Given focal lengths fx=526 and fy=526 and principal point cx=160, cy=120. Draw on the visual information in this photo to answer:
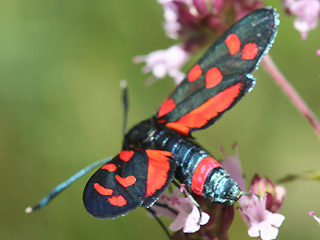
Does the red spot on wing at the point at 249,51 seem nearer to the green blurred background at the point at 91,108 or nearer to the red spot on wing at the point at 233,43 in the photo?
the red spot on wing at the point at 233,43

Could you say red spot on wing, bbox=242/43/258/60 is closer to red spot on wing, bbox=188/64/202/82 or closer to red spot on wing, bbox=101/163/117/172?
red spot on wing, bbox=188/64/202/82

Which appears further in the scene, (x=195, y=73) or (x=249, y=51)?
(x=195, y=73)

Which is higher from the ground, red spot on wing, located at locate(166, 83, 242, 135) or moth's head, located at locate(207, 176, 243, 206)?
red spot on wing, located at locate(166, 83, 242, 135)

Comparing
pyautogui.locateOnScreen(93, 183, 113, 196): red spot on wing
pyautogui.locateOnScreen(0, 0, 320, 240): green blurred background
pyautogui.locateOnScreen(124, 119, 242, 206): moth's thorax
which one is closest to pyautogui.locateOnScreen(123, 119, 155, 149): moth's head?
pyautogui.locateOnScreen(124, 119, 242, 206): moth's thorax

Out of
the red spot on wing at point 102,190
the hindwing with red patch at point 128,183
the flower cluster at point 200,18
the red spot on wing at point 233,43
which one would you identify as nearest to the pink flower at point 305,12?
the flower cluster at point 200,18

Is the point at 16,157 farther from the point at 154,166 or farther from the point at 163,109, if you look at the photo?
the point at 154,166

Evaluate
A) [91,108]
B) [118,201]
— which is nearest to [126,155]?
[118,201]

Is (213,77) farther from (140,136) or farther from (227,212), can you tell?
(227,212)
